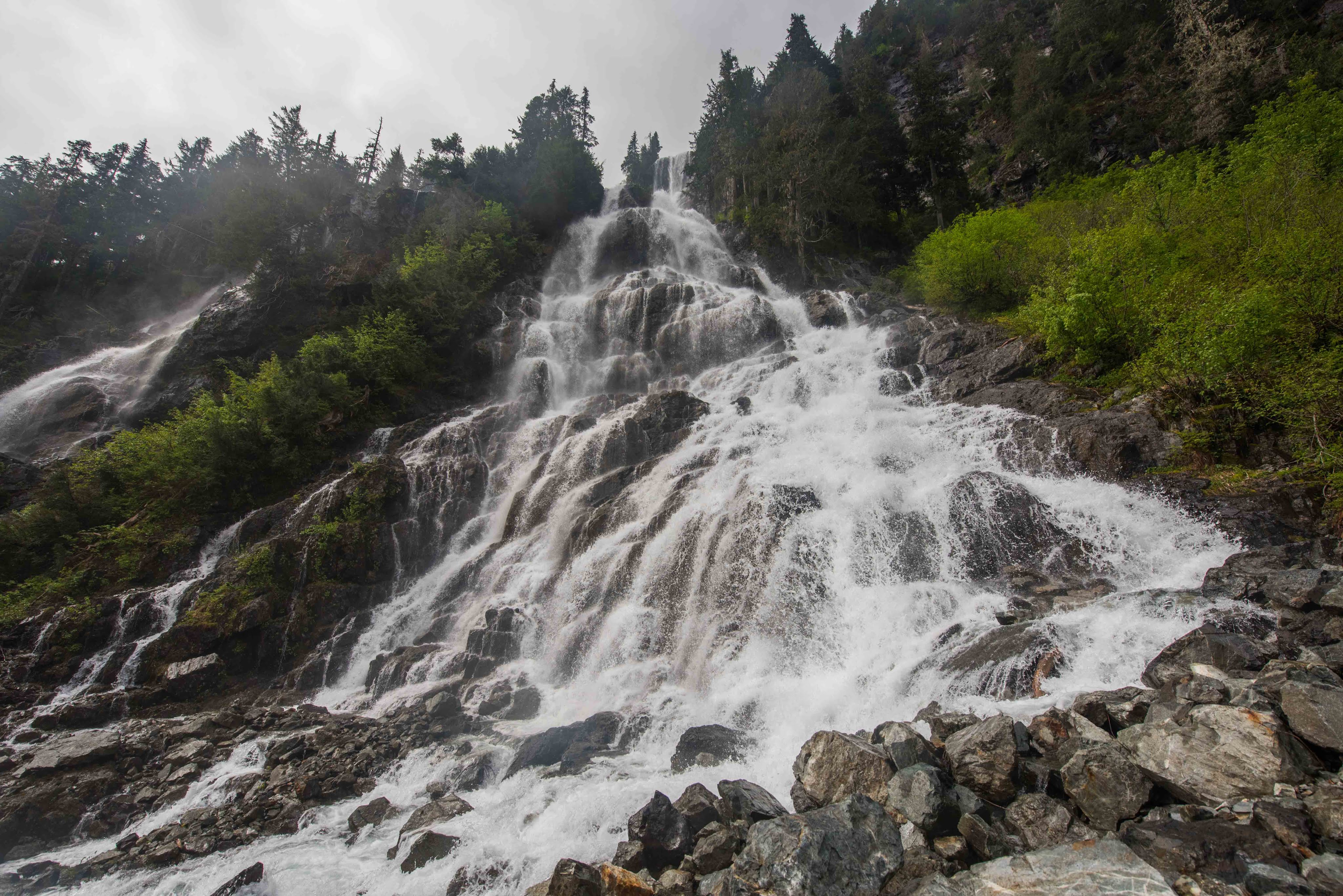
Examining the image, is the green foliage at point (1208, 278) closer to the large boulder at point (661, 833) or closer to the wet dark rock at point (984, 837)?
the wet dark rock at point (984, 837)

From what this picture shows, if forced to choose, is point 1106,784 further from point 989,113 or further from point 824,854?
point 989,113

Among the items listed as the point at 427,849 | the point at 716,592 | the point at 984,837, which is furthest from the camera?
the point at 716,592

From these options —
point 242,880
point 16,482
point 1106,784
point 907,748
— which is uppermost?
point 16,482

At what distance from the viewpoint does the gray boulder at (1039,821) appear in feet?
14.5

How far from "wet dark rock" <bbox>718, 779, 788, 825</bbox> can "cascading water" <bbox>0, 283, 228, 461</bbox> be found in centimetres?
3175

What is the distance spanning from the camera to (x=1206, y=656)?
582 centimetres

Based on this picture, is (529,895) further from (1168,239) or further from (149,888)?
(1168,239)

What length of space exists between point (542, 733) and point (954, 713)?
23.0 ft

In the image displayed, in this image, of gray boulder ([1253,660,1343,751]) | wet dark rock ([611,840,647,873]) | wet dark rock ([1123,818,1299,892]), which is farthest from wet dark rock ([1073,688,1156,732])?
wet dark rock ([611,840,647,873])

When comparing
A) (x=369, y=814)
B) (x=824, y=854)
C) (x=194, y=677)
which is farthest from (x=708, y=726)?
(x=194, y=677)

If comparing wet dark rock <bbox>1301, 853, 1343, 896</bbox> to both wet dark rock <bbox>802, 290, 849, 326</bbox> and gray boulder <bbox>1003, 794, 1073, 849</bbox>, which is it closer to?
gray boulder <bbox>1003, 794, 1073, 849</bbox>

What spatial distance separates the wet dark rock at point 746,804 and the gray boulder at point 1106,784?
8.80ft

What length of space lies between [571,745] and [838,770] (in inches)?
205

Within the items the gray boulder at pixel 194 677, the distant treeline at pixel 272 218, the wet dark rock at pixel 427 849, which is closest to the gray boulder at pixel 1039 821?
the wet dark rock at pixel 427 849
